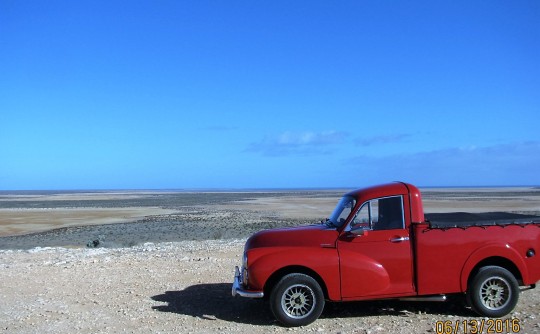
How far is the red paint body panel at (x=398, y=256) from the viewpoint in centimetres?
712

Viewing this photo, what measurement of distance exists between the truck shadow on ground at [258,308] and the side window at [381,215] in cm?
143

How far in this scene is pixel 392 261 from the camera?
23.5ft

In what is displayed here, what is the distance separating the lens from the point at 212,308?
27.4 feet

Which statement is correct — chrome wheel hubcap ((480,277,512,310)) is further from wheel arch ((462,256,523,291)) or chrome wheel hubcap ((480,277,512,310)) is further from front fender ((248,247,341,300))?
front fender ((248,247,341,300))

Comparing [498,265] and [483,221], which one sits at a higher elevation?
[483,221]

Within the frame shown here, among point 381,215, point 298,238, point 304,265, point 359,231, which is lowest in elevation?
point 304,265

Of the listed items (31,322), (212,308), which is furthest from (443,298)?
(31,322)

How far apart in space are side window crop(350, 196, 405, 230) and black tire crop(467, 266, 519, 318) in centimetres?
136

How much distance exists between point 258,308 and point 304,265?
162cm

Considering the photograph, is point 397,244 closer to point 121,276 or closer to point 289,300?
point 289,300

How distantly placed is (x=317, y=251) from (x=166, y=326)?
2486 mm

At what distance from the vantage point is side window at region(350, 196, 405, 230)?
735 cm

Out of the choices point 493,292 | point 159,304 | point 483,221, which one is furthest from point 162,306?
point 483,221

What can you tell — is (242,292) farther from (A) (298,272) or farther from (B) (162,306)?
(B) (162,306)
